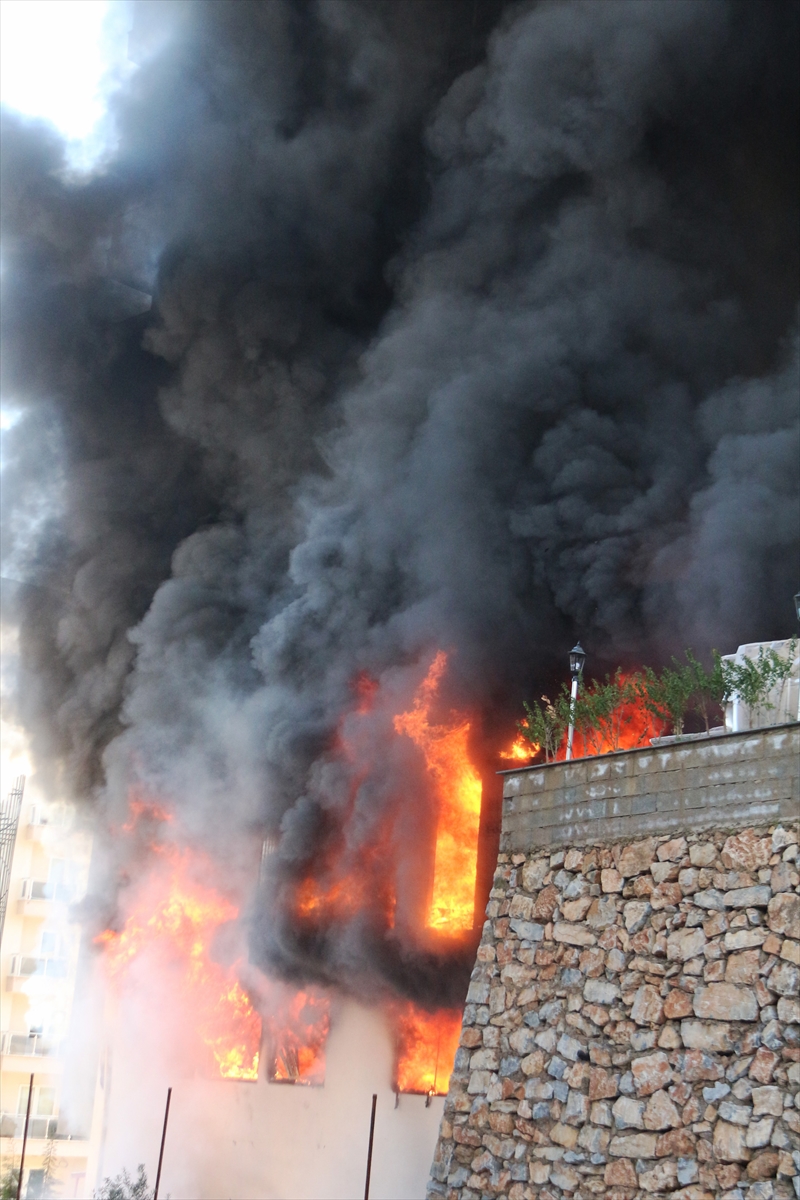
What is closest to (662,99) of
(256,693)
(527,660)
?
(527,660)

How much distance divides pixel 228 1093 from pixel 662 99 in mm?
20355

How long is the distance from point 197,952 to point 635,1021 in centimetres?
1461

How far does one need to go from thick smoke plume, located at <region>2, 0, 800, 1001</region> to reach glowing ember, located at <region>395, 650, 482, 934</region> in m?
0.36

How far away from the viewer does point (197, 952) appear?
25.3m

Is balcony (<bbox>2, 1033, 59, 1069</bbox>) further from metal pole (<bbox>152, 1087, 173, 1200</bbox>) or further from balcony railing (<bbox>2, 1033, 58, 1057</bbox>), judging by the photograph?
metal pole (<bbox>152, 1087, 173, 1200</bbox>)

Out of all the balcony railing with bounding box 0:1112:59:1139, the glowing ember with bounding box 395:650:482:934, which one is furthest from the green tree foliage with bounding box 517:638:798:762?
the balcony railing with bounding box 0:1112:59:1139

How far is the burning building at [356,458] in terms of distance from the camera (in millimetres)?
22328

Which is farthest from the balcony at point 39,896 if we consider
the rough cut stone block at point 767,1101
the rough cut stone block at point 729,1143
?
the rough cut stone block at point 767,1101

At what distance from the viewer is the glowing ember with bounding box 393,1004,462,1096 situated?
21219 mm

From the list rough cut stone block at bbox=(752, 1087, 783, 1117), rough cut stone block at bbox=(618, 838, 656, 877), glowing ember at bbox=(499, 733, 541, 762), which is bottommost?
rough cut stone block at bbox=(752, 1087, 783, 1117)

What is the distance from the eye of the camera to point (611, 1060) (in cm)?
1238

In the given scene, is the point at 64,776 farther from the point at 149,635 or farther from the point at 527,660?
the point at 527,660

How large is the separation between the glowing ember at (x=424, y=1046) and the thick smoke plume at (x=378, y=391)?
0.57m

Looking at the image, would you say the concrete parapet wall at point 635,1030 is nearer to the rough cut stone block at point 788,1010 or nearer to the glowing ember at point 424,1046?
the rough cut stone block at point 788,1010
